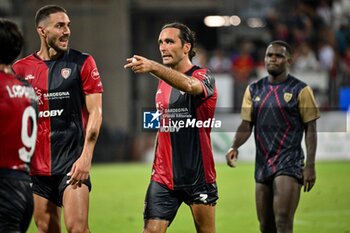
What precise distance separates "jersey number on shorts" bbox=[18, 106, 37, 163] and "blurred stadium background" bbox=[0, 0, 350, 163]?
14.8 m

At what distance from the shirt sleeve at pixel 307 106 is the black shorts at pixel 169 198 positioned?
1.66 meters

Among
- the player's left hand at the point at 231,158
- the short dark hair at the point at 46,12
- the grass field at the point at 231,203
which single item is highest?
the short dark hair at the point at 46,12

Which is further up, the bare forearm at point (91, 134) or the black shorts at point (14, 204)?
the bare forearm at point (91, 134)

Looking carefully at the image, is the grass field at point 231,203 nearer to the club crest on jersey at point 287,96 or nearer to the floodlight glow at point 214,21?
the club crest on jersey at point 287,96

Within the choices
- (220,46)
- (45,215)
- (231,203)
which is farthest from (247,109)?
(220,46)

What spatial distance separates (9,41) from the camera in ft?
17.7

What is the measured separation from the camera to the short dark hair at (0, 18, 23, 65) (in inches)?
212

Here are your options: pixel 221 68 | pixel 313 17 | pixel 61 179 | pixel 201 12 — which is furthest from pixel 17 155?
pixel 201 12

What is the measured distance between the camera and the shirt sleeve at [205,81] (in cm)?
708

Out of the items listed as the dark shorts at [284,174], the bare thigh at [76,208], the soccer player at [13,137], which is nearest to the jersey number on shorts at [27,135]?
the soccer player at [13,137]

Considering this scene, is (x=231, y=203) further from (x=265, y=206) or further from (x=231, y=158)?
(x=265, y=206)

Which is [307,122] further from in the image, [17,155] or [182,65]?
[17,155]

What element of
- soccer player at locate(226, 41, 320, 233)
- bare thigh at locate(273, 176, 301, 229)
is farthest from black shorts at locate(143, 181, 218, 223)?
soccer player at locate(226, 41, 320, 233)

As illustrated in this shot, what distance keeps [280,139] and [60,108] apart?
2.55 m
